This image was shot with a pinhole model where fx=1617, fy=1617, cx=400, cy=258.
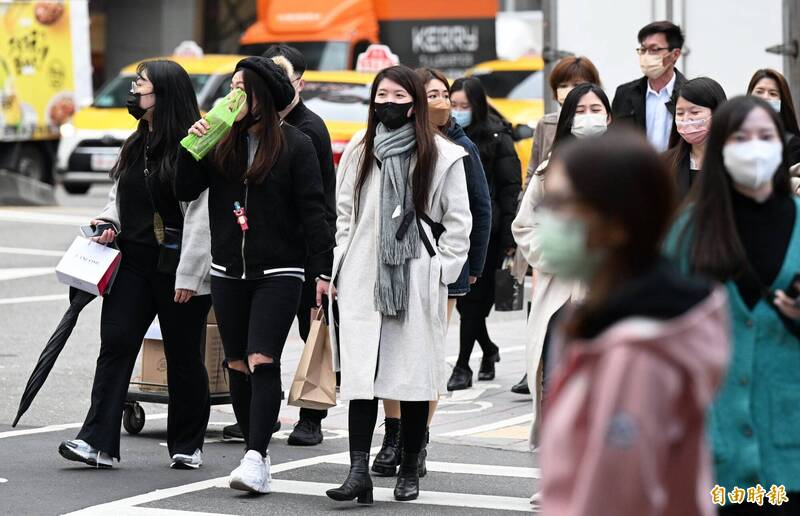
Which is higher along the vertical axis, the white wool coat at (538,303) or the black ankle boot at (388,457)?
the white wool coat at (538,303)

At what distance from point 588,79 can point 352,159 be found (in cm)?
243

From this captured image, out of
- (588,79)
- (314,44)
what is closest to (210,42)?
(314,44)

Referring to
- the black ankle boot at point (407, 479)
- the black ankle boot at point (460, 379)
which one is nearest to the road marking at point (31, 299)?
the black ankle boot at point (460, 379)

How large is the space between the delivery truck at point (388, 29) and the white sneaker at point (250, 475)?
19.3 metres

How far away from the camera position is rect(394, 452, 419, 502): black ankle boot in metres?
6.71

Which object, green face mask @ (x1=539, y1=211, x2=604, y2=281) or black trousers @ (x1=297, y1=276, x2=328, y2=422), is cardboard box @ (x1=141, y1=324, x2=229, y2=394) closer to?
black trousers @ (x1=297, y1=276, x2=328, y2=422)

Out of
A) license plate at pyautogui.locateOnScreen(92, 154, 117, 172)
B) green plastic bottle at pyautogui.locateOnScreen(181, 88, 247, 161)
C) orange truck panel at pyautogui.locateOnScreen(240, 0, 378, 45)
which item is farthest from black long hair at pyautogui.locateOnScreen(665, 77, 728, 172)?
orange truck panel at pyautogui.locateOnScreen(240, 0, 378, 45)

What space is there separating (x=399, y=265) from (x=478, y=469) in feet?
4.55

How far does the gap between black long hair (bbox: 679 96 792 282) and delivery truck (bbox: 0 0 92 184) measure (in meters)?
20.7

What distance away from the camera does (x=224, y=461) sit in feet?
24.9

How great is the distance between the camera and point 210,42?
1506 inches

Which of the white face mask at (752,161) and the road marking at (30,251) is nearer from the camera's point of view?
the white face mask at (752,161)

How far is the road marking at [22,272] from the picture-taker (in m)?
15.4

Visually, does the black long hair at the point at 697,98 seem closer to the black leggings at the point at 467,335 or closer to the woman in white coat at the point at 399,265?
the woman in white coat at the point at 399,265
